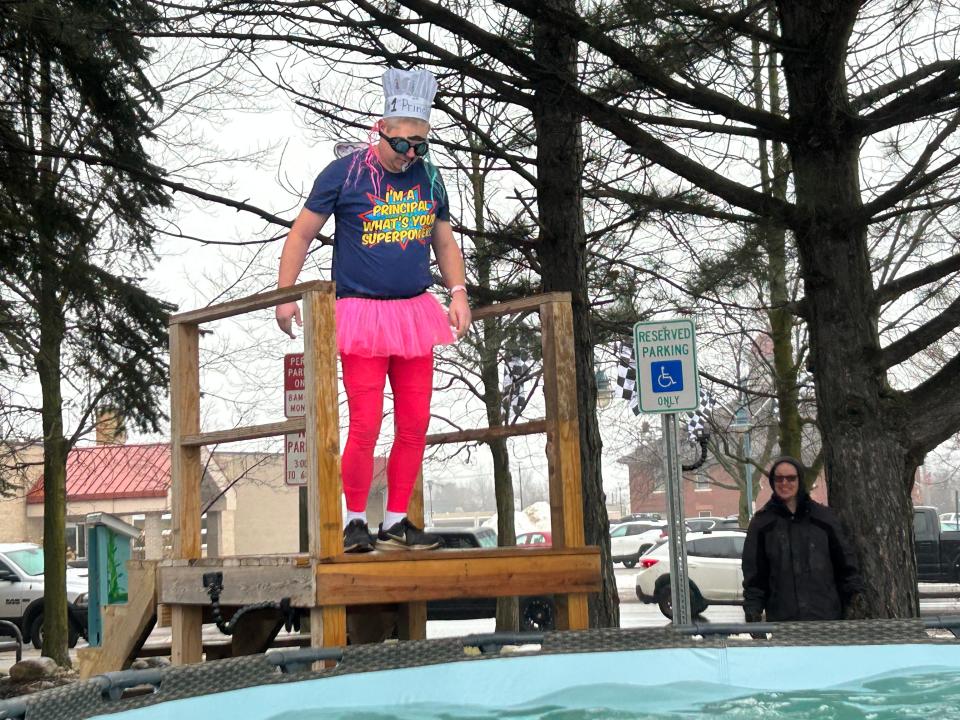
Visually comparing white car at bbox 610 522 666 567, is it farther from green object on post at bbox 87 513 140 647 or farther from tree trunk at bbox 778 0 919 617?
tree trunk at bbox 778 0 919 617

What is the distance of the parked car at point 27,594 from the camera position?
797 inches

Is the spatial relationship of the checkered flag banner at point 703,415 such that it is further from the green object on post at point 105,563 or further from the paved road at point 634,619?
the green object on post at point 105,563

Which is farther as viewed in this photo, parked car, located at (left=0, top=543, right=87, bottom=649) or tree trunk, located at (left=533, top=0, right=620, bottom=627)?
parked car, located at (left=0, top=543, right=87, bottom=649)

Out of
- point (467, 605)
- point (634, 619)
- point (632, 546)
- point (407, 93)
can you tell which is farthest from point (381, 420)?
point (632, 546)

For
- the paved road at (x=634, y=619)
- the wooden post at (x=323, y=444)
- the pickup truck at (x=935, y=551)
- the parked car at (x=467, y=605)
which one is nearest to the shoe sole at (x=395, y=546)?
the wooden post at (x=323, y=444)

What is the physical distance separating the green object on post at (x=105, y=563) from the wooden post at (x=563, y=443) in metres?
3.29

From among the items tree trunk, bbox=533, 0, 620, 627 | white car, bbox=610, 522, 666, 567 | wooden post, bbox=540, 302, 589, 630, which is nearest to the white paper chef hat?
wooden post, bbox=540, 302, 589, 630

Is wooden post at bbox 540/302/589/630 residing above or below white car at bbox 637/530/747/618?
above

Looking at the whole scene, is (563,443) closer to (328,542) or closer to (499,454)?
(328,542)

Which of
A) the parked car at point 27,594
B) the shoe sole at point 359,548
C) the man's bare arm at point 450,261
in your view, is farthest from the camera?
the parked car at point 27,594

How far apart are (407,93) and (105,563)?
13.9 ft

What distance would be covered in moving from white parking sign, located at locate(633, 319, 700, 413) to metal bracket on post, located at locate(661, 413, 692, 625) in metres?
0.30

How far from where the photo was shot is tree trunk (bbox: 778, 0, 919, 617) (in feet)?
22.2

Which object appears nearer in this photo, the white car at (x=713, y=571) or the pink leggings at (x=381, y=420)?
the pink leggings at (x=381, y=420)
